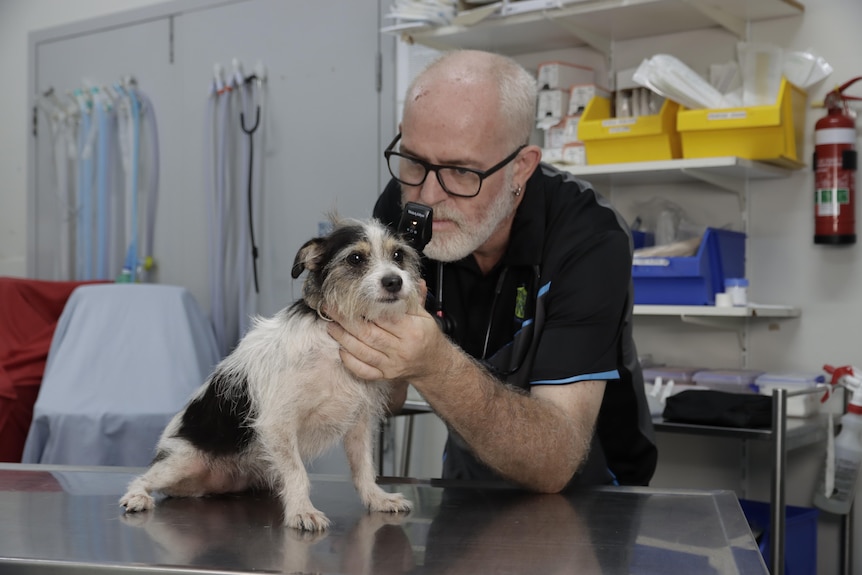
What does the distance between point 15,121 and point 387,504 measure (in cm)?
449

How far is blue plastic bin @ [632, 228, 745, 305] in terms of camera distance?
2.92 meters

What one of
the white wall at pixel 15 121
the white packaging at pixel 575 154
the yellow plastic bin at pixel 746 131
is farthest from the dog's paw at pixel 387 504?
the white wall at pixel 15 121

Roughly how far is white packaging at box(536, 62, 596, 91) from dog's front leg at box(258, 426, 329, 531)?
2.26 metres

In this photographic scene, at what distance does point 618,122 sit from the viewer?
9.79ft

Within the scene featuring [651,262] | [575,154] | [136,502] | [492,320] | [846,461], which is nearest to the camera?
[136,502]

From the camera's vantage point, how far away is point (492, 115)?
Result: 1.79m

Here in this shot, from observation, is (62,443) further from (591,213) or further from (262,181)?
(591,213)

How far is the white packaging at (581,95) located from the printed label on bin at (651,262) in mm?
582

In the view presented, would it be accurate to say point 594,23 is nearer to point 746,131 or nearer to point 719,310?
point 746,131

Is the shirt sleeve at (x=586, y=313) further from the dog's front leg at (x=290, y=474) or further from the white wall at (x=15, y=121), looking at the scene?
the white wall at (x=15, y=121)

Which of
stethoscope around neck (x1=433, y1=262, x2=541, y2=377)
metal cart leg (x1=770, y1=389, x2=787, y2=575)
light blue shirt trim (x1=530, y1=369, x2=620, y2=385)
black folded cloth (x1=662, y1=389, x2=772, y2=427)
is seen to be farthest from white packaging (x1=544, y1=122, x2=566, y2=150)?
light blue shirt trim (x1=530, y1=369, x2=620, y2=385)

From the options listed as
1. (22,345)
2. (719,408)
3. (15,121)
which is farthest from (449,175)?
(15,121)

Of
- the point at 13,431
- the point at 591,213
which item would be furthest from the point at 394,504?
the point at 13,431

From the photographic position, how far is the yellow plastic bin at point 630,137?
116 inches
